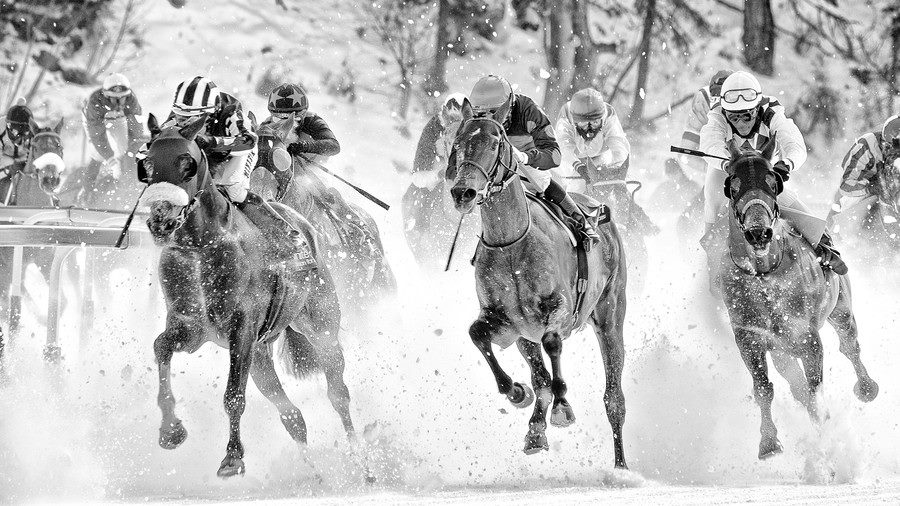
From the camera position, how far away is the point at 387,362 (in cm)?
1023

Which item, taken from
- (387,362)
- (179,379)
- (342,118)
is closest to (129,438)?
(179,379)

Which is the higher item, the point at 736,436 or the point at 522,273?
the point at 522,273

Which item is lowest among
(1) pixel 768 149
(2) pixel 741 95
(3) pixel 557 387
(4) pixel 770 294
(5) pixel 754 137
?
(3) pixel 557 387

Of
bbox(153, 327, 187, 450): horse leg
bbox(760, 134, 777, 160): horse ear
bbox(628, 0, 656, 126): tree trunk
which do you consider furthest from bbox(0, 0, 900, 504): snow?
bbox(628, 0, 656, 126): tree trunk

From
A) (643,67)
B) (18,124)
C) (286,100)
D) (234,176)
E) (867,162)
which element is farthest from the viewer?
(643,67)

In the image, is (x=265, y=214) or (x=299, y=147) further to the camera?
(x=299, y=147)

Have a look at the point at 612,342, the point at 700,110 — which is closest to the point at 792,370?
the point at 612,342

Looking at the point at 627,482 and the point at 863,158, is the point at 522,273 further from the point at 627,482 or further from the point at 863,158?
the point at 863,158

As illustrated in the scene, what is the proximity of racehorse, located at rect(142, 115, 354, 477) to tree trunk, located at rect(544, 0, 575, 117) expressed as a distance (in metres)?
13.5

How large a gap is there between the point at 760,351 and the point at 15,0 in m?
20.4

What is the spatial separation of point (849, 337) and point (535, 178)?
2.79 m

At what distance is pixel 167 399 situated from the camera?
23.3 feet

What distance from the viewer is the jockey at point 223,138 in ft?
25.0

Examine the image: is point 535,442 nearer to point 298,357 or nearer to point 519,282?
point 519,282
